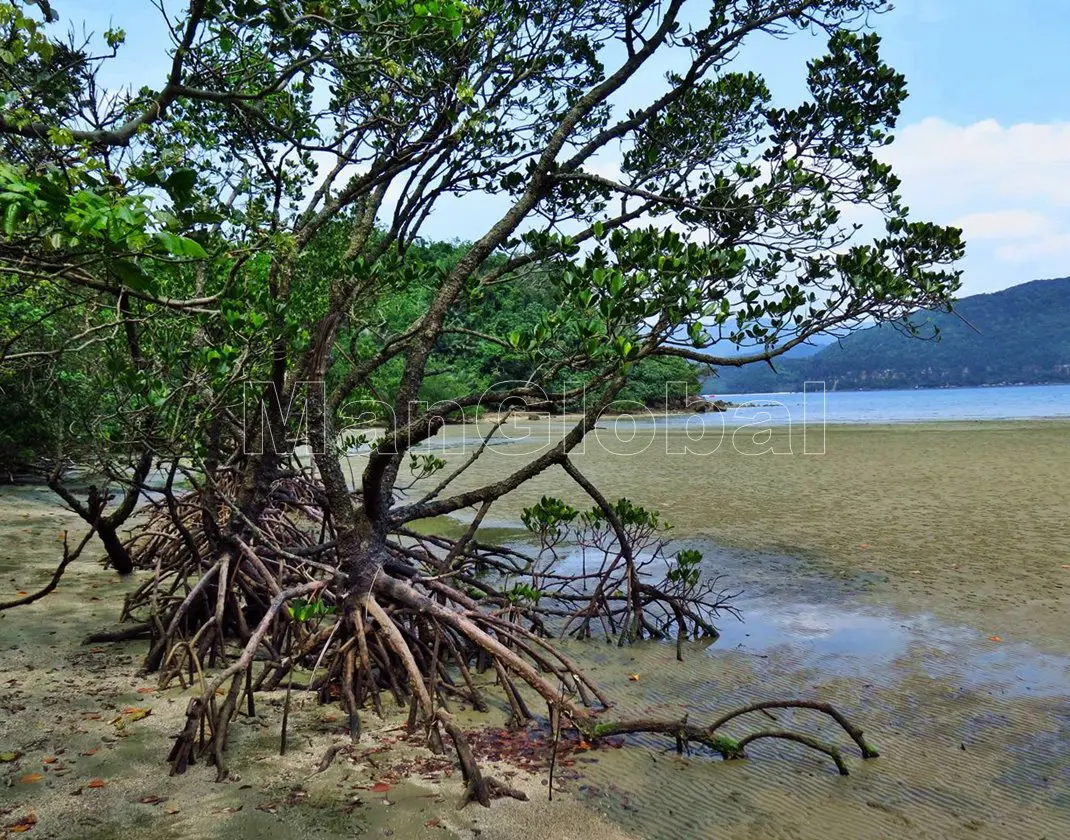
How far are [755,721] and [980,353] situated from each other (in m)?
131

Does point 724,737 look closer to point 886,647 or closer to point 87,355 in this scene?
point 886,647

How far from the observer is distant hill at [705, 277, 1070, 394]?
113 m

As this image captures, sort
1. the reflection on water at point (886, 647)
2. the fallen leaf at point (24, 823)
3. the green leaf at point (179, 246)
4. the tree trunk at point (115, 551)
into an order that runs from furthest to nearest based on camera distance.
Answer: the tree trunk at point (115, 551) < the reflection on water at point (886, 647) < the fallen leaf at point (24, 823) < the green leaf at point (179, 246)

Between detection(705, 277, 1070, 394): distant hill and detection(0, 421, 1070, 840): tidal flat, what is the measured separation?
10786 centimetres

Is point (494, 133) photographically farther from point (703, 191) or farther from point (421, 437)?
point (421, 437)

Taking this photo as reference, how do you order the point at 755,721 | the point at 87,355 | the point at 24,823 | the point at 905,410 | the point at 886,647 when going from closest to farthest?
the point at 24,823 → the point at 755,721 → the point at 886,647 → the point at 87,355 → the point at 905,410

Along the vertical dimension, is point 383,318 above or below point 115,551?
above

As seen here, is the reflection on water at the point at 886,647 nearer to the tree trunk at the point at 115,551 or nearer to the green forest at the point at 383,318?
the green forest at the point at 383,318

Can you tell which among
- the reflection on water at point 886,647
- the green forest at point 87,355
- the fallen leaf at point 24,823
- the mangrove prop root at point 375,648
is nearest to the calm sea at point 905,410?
the green forest at point 87,355

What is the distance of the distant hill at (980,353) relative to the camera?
113 meters

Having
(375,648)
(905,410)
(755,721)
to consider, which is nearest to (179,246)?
(375,648)

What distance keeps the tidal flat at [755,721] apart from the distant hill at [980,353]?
354 ft

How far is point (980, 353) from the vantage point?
389ft

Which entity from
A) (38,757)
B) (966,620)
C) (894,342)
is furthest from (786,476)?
(894,342)
